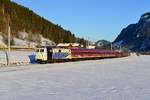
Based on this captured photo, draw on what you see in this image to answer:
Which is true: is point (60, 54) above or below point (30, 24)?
below

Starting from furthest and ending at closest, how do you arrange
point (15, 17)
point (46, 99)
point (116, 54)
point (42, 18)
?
1. point (42, 18)
2. point (15, 17)
3. point (116, 54)
4. point (46, 99)

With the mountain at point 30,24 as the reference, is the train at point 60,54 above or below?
below

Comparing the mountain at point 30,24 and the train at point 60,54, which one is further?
the mountain at point 30,24

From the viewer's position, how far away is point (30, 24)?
184875 millimetres

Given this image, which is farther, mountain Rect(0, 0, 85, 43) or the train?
mountain Rect(0, 0, 85, 43)

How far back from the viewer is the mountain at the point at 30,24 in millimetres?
171500

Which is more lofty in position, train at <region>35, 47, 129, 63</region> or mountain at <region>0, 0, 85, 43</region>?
mountain at <region>0, 0, 85, 43</region>

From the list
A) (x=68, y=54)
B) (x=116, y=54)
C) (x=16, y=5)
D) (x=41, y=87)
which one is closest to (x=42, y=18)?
(x=16, y=5)

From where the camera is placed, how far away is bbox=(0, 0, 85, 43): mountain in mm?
171500

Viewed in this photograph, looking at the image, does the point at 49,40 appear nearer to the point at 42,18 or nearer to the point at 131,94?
the point at 42,18

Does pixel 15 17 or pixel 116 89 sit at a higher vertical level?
pixel 15 17

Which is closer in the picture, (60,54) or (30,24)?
(60,54)

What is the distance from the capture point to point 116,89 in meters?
23.4

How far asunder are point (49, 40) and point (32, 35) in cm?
914
